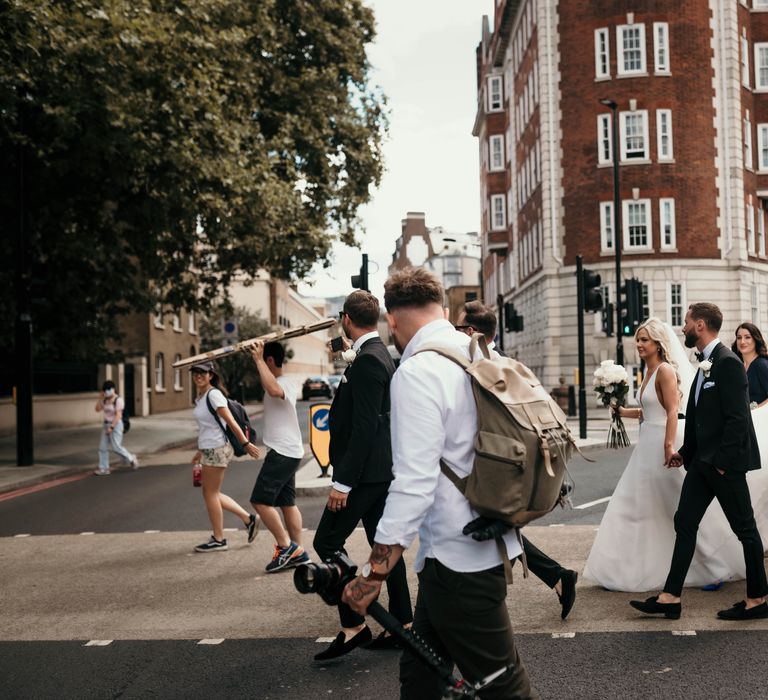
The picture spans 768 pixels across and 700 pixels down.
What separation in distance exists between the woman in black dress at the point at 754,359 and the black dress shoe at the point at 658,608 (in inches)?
104

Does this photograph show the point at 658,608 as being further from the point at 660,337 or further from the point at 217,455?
the point at 217,455

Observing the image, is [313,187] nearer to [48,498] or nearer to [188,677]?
[48,498]

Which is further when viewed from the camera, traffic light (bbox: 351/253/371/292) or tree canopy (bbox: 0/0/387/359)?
traffic light (bbox: 351/253/371/292)

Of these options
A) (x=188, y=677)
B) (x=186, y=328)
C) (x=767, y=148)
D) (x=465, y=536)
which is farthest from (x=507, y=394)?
(x=186, y=328)

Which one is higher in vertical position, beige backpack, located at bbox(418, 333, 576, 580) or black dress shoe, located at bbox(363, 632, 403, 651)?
beige backpack, located at bbox(418, 333, 576, 580)

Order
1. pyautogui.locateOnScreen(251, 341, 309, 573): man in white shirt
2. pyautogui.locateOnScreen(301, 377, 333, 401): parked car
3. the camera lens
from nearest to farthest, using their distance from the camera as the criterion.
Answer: the camera lens → pyautogui.locateOnScreen(251, 341, 309, 573): man in white shirt → pyautogui.locateOnScreen(301, 377, 333, 401): parked car

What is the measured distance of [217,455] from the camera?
812 cm

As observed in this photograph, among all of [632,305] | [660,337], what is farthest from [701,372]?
[632,305]

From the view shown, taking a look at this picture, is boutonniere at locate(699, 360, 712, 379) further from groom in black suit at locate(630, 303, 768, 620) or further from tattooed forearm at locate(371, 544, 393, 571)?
tattooed forearm at locate(371, 544, 393, 571)

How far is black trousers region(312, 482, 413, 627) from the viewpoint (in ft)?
16.5

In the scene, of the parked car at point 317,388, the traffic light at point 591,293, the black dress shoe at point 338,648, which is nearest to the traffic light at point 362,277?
the traffic light at point 591,293

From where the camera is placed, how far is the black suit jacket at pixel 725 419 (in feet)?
17.7

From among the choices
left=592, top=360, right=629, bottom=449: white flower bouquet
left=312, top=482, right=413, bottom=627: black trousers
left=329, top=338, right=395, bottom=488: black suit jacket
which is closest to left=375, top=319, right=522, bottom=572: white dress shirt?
left=329, top=338, right=395, bottom=488: black suit jacket

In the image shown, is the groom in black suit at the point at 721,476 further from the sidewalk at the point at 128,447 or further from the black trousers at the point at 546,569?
the sidewalk at the point at 128,447
